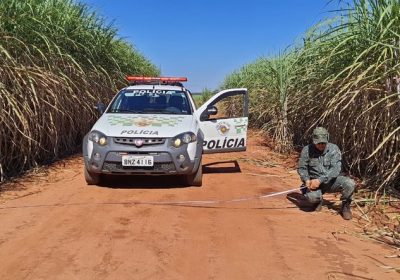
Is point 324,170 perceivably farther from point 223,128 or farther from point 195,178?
point 223,128

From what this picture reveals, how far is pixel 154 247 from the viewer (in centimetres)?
495

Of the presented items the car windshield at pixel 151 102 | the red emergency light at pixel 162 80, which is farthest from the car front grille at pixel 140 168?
the red emergency light at pixel 162 80

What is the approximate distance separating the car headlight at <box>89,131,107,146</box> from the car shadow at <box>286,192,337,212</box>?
2.83 m

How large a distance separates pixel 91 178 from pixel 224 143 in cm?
234

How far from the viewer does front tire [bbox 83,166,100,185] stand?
7795 millimetres

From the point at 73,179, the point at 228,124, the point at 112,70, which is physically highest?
the point at 112,70

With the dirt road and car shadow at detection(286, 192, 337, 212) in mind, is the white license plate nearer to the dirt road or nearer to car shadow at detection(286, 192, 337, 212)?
the dirt road

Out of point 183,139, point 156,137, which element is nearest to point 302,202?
point 183,139

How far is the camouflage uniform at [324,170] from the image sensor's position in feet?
20.6

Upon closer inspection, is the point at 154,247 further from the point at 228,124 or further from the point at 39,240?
the point at 228,124

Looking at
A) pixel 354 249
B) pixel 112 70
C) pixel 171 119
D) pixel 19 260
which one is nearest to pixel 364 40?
pixel 171 119

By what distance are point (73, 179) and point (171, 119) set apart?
2.01 m

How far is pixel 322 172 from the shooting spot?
20.9 ft

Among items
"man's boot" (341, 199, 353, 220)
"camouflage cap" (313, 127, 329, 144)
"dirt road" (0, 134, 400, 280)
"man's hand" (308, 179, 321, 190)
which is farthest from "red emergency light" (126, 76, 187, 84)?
"man's boot" (341, 199, 353, 220)
